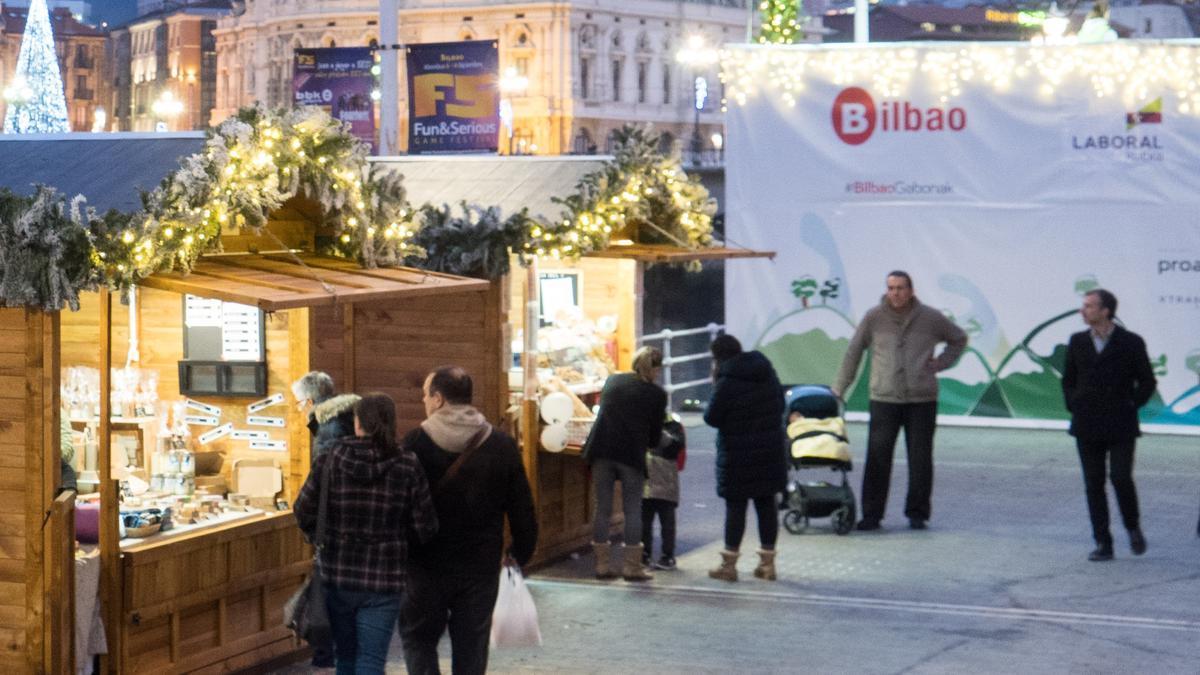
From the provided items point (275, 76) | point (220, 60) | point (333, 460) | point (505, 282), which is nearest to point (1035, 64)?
point (505, 282)

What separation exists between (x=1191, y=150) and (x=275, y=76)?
91.7 meters

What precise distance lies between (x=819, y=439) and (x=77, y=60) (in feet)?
474

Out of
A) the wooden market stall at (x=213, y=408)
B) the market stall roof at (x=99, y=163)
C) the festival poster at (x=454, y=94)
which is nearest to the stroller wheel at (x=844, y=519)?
the wooden market stall at (x=213, y=408)

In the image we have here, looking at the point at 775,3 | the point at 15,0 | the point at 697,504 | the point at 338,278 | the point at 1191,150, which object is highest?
the point at 15,0

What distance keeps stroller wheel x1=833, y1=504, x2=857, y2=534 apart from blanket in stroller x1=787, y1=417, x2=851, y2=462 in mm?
317

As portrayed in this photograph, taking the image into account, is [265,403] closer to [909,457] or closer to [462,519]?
[462,519]

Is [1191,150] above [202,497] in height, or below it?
above

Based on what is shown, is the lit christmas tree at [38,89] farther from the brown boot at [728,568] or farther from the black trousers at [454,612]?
the black trousers at [454,612]

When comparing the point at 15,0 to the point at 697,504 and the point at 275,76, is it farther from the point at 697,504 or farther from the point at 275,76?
the point at 697,504

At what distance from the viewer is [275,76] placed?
106688mm

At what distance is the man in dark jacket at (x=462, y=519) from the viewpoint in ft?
24.3

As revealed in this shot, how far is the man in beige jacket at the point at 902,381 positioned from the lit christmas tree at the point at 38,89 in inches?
1784

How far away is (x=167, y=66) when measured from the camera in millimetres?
137125

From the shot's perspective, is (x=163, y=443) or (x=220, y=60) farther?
(x=220, y=60)
